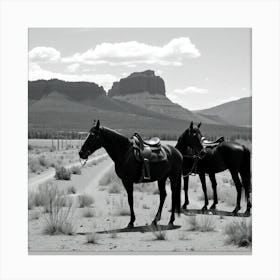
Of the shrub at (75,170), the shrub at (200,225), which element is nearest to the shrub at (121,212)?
the shrub at (200,225)

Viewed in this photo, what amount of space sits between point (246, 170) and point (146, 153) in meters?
3.01

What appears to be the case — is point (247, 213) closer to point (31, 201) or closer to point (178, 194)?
point (178, 194)

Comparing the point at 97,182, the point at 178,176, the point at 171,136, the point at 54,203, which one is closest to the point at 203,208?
the point at 178,176

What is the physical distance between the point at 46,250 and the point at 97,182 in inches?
286

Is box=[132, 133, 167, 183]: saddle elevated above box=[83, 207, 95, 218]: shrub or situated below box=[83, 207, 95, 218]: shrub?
above

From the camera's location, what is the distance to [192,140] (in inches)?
517

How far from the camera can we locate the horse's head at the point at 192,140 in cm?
1309

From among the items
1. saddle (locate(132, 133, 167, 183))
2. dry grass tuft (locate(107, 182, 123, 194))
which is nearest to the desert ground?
dry grass tuft (locate(107, 182, 123, 194))

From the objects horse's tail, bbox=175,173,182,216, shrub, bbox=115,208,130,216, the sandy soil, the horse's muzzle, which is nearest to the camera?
the sandy soil

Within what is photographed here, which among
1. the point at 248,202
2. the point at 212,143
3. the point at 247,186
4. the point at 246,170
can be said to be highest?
the point at 212,143

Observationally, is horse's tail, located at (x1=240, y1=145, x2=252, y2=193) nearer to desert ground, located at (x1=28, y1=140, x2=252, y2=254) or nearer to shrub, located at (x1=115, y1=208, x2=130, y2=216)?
desert ground, located at (x1=28, y1=140, x2=252, y2=254)

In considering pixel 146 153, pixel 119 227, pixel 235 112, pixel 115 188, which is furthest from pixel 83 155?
pixel 115 188

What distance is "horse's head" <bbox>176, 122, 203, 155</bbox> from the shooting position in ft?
42.9

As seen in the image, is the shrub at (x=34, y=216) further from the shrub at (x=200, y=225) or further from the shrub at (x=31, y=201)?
the shrub at (x=200, y=225)
